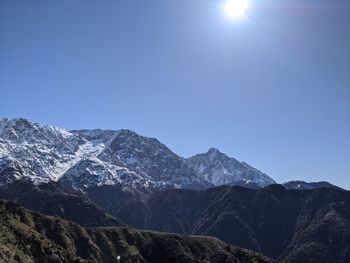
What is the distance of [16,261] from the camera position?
639 ft

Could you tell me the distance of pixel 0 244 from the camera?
7815 inches

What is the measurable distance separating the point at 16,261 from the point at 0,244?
9.92m
